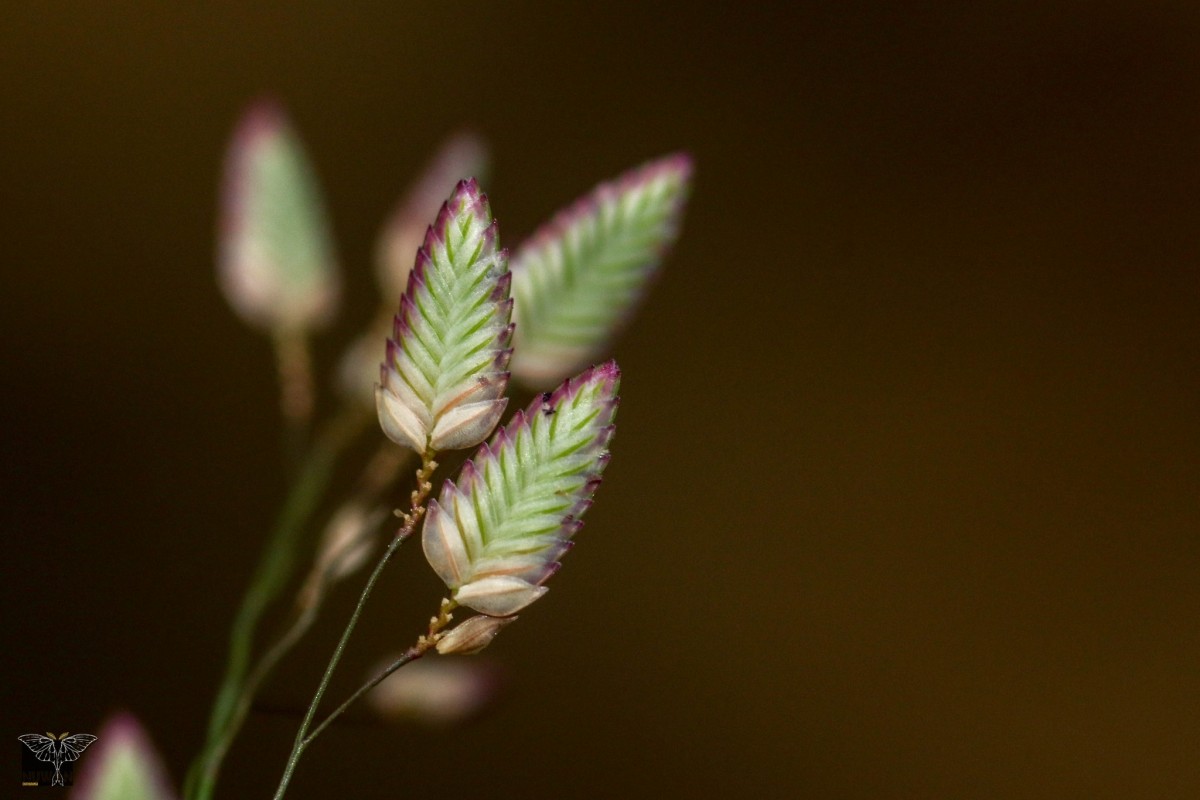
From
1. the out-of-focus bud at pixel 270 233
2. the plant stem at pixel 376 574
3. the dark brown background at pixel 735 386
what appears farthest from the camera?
the dark brown background at pixel 735 386

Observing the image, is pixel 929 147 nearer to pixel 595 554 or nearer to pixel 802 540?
pixel 802 540

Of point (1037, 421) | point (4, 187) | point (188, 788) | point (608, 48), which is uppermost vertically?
point (608, 48)

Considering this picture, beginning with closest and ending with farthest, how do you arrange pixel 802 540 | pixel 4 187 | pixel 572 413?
pixel 572 413 < pixel 4 187 < pixel 802 540

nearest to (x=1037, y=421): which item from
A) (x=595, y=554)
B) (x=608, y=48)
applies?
(x=595, y=554)

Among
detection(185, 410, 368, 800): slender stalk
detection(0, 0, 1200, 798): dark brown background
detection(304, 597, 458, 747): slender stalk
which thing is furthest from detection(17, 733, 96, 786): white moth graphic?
detection(0, 0, 1200, 798): dark brown background

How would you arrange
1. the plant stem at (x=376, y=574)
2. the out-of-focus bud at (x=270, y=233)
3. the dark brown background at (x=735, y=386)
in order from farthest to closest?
the dark brown background at (x=735, y=386) → the out-of-focus bud at (x=270, y=233) → the plant stem at (x=376, y=574)

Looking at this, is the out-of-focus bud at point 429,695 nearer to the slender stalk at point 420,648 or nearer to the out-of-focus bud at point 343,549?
the out-of-focus bud at point 343,549

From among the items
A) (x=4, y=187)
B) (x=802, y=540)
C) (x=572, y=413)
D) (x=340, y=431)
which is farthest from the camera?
(x=802, y=540)

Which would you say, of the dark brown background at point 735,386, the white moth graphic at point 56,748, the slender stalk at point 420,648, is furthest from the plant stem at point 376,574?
the dark brown background at point 735,386

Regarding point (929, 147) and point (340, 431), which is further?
point (929, 147)
